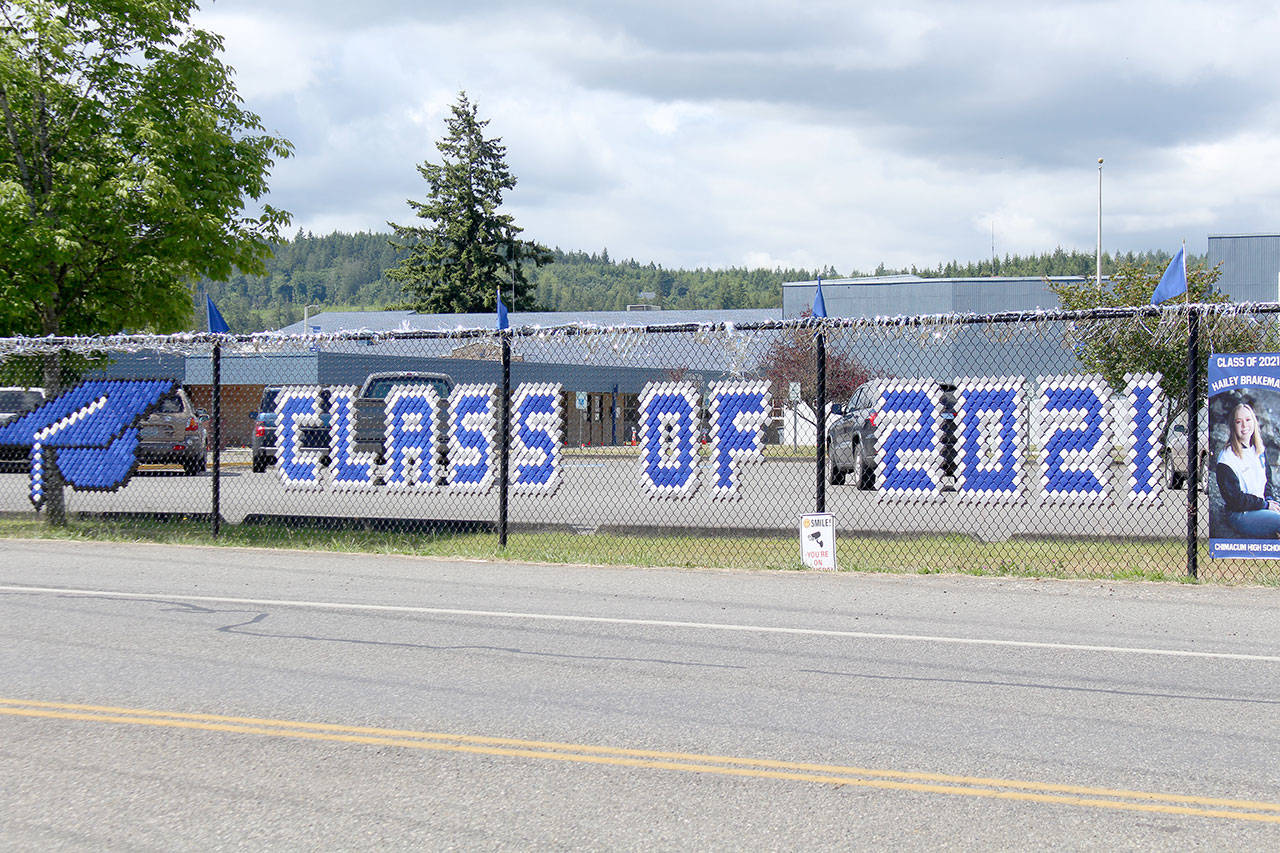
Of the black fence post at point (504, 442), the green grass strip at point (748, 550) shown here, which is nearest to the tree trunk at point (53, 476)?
the green grass strip at point (748, 550)

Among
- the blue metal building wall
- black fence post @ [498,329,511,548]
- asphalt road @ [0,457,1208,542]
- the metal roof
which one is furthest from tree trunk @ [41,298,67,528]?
the blue metal building wall

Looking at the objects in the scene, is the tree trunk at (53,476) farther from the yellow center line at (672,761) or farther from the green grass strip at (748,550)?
the yellow center line at (672,761)

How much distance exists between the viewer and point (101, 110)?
13.8 m

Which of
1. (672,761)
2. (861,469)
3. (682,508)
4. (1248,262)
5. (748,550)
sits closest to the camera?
(672,761)

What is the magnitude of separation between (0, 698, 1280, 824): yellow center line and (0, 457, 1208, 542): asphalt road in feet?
20.0

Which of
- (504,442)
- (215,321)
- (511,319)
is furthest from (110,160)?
(511,319)

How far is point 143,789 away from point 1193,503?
333 inches

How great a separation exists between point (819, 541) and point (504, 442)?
3.46 m

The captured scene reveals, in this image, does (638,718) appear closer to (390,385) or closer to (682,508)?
(682,508)

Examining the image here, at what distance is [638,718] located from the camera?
5.50 metres

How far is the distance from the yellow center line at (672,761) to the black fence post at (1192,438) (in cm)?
569

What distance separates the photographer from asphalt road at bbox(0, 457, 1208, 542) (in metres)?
12.9

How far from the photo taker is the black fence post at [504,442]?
37.9ft

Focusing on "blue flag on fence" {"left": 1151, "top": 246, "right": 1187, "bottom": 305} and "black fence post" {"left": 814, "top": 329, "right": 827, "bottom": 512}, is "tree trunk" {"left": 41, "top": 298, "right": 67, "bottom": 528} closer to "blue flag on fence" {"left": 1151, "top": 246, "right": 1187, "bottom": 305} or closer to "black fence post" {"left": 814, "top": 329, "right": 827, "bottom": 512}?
"black fence post" {"left": 814, "top": 329, "right": 827, "bottom": 512}
